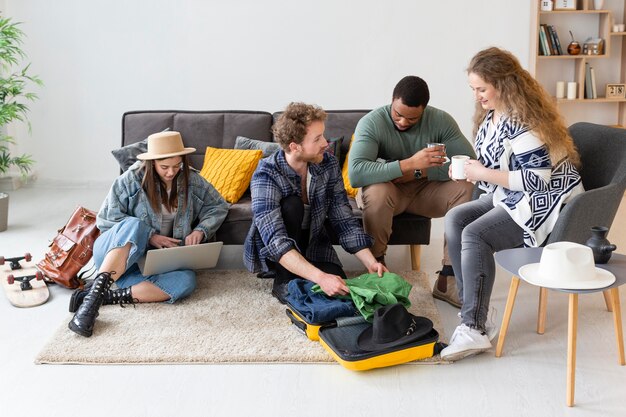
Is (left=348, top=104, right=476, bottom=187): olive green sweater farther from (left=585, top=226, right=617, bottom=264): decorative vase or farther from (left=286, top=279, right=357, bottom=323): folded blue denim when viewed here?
(left=585, top=226, right=617, bottom=264): decorative vase

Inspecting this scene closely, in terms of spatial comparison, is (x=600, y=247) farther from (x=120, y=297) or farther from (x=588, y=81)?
(x=588, y=81)

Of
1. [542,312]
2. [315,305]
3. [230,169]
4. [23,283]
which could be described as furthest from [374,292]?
[23,283]

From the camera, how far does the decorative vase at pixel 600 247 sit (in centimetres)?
→ 267

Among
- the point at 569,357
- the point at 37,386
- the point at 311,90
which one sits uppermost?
the point at 311,90

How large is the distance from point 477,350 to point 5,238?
119 inches

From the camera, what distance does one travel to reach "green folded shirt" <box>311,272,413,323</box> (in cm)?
295

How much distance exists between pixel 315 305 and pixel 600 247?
1.06 m

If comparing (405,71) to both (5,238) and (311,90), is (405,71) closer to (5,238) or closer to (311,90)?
(311,90)

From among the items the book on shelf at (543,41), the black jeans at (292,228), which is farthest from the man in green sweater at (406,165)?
the book on shelf at (543,41)

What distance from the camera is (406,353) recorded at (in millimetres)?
2812

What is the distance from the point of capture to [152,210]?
11.5 feet

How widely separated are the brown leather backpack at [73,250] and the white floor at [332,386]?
45 centimetres

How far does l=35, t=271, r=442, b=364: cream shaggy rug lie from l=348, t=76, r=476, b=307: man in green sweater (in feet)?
1.21

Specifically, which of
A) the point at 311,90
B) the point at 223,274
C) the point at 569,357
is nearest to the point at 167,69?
the point at 311,90
